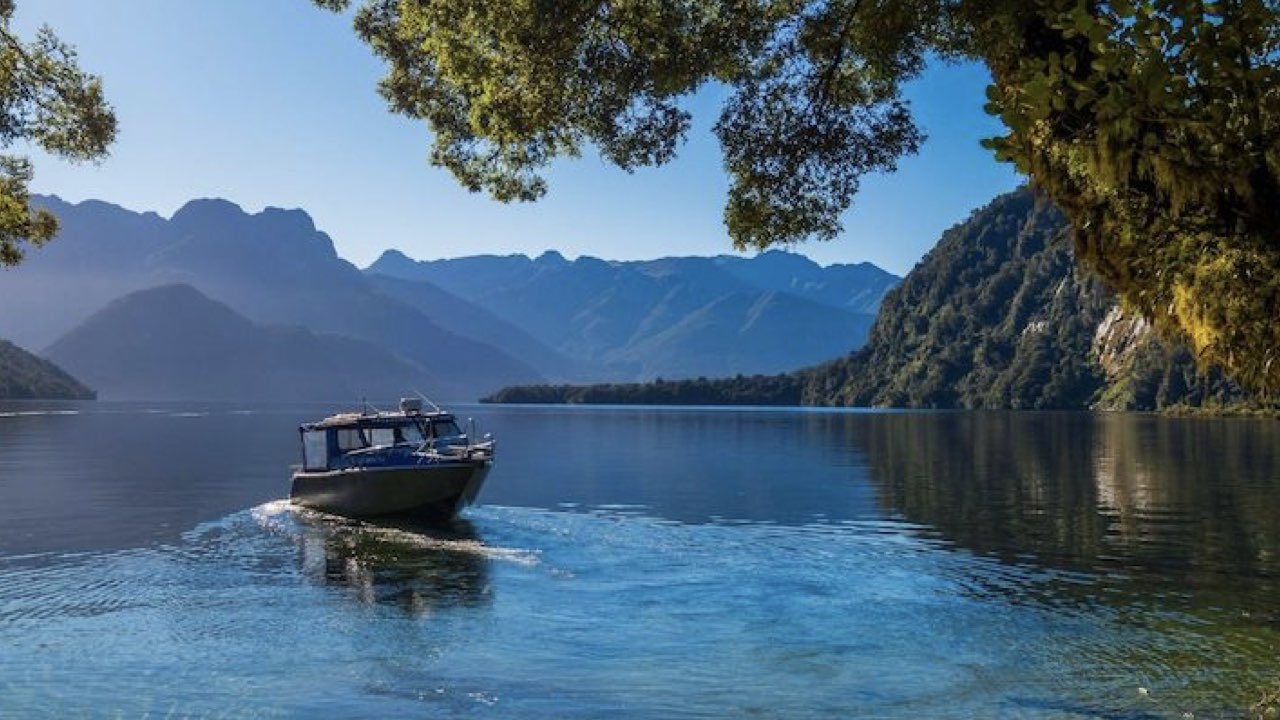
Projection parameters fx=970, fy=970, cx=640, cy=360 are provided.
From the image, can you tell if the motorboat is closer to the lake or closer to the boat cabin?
the boat cabin

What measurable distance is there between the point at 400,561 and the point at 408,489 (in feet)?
33.7

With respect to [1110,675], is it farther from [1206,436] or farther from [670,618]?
[1206,436]

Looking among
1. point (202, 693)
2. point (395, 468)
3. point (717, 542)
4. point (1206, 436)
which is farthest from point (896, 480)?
point (1206, 436)

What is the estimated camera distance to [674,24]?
46.8 ft

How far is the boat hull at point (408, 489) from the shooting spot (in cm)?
4500

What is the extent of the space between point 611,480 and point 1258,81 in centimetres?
6162

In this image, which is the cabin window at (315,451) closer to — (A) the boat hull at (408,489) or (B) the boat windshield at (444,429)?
(A) the boat hull at (408,489)

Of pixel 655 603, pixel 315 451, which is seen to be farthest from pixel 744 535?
pixel 315 451

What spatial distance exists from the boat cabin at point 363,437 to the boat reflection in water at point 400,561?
3321mm

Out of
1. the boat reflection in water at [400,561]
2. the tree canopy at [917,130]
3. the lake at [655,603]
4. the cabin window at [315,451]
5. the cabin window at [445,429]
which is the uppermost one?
the tree canopy at [917,130]

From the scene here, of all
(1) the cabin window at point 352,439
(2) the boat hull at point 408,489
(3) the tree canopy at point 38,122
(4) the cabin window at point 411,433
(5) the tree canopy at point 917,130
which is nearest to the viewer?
(5) the tree canopy at point 917,130

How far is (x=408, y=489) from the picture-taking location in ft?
149

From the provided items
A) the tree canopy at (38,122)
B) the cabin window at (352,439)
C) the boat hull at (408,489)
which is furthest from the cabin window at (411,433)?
the tree canopy at (38,122)

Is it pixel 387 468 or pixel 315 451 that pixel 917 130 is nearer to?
pixel 387 468
